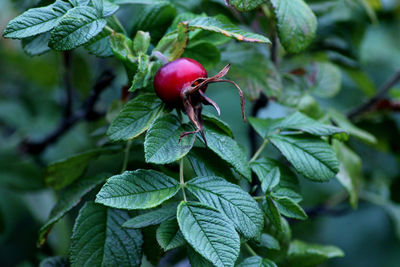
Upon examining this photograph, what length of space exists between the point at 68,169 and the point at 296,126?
537 millimetres

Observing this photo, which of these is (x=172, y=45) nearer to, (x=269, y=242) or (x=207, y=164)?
(x=207, y=164)

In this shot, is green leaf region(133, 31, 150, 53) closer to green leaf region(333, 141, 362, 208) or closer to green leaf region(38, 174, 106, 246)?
green leaf region(38, 174, 106, 246)

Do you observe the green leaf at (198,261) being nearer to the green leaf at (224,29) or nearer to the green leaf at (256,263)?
the green leaf at (256,263)

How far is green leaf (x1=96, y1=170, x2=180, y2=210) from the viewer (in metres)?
0.67

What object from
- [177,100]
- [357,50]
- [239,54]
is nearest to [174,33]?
[177,100]

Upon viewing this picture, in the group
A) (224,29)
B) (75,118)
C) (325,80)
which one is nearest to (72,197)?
(224,29)

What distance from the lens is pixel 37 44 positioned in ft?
3.10

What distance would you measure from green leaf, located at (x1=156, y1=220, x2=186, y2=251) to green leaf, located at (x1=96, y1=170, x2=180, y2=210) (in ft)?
0.16

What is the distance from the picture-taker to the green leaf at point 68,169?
963 mm

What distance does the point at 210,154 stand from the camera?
2.70 ft

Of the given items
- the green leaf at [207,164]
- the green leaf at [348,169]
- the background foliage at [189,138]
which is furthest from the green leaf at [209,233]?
the green leaf at [348,169]

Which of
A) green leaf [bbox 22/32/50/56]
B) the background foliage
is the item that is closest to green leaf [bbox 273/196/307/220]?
the background foliage

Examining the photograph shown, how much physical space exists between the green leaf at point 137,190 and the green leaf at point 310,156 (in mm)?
257

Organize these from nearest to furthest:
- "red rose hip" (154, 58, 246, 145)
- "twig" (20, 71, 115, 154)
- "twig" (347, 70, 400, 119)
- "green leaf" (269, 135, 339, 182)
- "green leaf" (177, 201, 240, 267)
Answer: "green leaf" (177, 201, 240, 267)
"red rose hip" (154, 58, 246, 145)
"green leaf" (269, 135, 339, 182)
"twig" (20, 71, 115, 154)
"twig" (347, 70, 400, 119)
